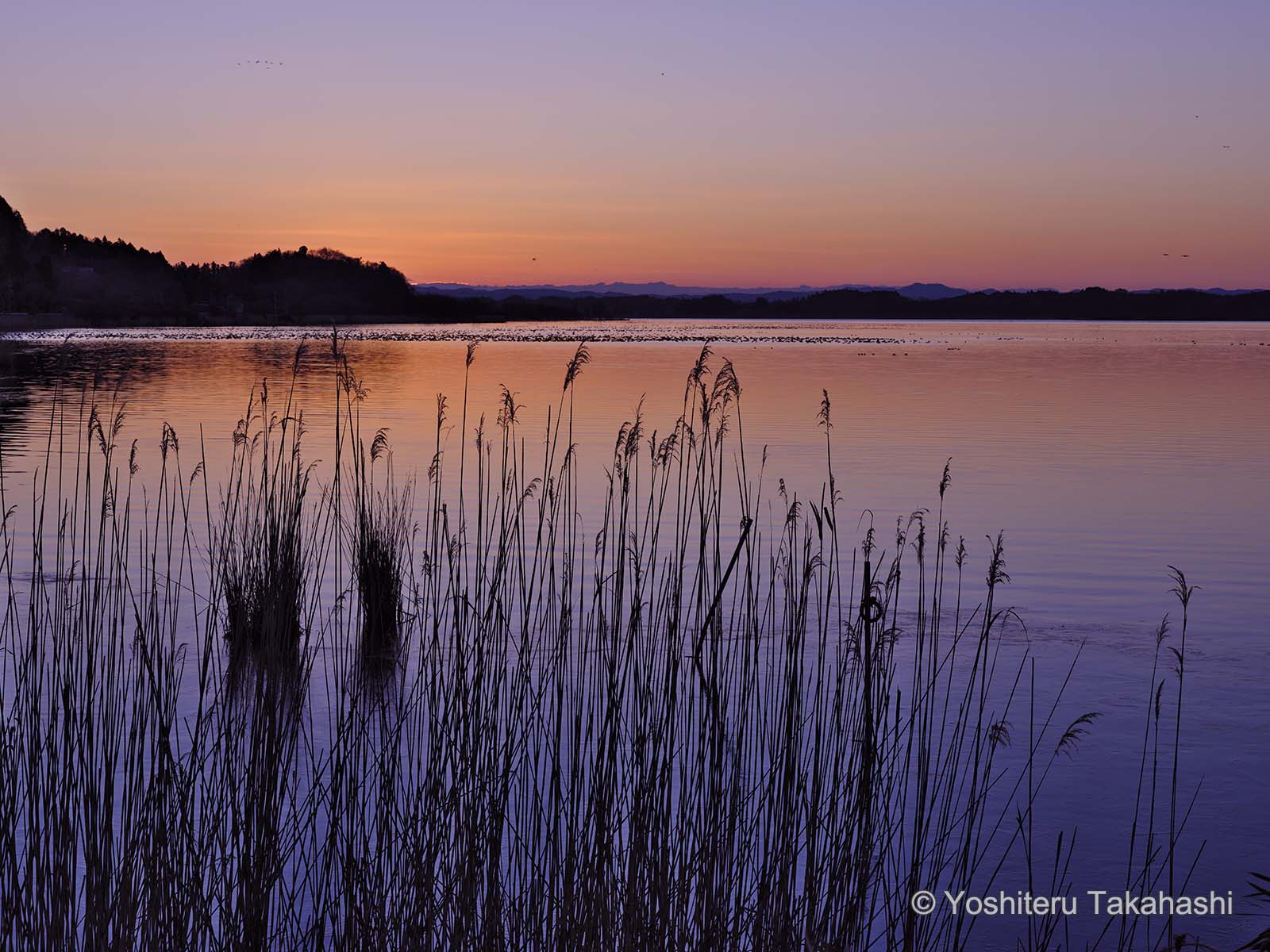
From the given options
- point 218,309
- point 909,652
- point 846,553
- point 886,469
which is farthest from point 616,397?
point 218,309

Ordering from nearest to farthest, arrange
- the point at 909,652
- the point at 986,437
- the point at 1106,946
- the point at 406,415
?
the point at 1106,946
the point at 909,652
the point at 986,437
the point at 406,415

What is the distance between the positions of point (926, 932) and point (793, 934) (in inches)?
16.1

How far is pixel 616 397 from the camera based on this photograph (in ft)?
94.3

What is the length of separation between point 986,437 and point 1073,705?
14427 millimetres

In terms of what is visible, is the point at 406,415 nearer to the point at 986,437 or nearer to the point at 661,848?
the point at 986,437

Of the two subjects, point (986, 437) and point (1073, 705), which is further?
point (986, 437)

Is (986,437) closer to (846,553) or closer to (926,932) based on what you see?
(846,553)

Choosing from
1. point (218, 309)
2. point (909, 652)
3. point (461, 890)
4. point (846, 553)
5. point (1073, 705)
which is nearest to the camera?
point (461, 890)

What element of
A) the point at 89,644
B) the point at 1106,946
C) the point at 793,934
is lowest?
the point at 1106,946

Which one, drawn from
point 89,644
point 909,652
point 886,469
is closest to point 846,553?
point 909,652

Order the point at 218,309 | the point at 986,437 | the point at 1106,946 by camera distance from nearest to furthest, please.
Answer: the point at 1106,946
the point at 986,437
the point at 218,309

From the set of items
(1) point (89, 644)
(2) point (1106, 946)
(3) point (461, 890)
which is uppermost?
(1) point (89, 644)

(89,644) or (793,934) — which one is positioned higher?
(89,644)

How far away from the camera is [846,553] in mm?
11102
